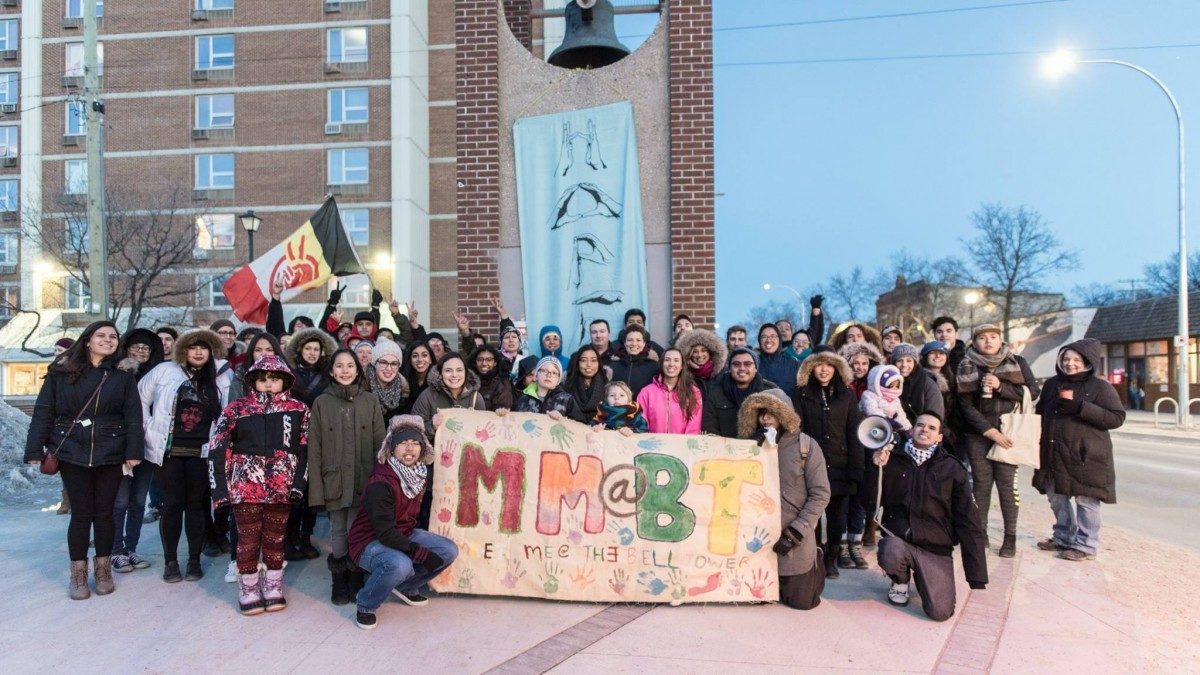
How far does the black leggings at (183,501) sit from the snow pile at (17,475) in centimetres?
422

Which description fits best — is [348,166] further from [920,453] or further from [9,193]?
[920,453]

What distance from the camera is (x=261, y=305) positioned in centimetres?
895

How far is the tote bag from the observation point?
223 inches

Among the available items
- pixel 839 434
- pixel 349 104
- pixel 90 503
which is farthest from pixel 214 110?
pixel 839 434

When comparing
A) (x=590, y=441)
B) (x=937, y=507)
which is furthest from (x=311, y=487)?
(x=937, y=507)

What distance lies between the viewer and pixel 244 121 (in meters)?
33.8

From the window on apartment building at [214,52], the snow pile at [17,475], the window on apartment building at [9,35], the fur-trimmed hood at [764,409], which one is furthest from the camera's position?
the window on apartment building at [9,35]

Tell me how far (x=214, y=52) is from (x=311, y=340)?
117 ft

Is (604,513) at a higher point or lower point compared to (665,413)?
lower

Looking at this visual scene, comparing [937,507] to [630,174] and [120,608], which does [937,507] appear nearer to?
[630,174]

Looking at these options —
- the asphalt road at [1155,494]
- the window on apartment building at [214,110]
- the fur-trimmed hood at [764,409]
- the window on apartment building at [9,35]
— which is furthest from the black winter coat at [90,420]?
the window on apartment building at [9,35]

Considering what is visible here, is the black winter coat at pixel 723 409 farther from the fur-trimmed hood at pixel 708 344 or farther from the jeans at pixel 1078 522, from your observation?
the jeans at pixel 1078 522

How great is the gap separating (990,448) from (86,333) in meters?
7.03

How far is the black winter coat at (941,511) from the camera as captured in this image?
4.60 m
